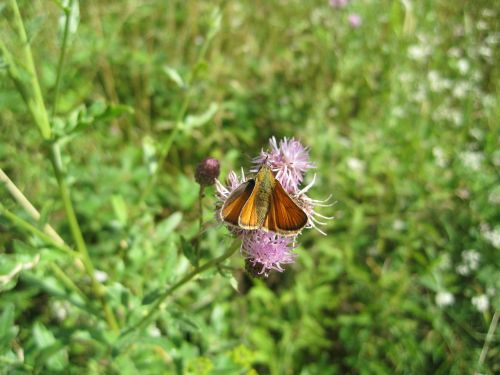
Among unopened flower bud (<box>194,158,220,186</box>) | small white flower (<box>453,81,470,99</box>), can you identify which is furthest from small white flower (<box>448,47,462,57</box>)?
unopened flower bud (<box>194,158,220,186</box>)

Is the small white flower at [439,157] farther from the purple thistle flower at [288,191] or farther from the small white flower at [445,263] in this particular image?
the purple thistle flower at [288,191]

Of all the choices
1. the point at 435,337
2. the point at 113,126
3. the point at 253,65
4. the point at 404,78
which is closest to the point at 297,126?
the point at 253,65

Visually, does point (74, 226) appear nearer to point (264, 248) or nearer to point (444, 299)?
point (264, 248)

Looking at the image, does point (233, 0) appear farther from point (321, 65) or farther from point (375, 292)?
point (375, 292)

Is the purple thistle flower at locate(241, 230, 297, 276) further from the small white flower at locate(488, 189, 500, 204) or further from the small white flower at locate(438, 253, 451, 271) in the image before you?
the small white flower at locate(488, 189, 500, 204)

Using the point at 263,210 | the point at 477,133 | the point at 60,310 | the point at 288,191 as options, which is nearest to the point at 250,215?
the point at 263,210

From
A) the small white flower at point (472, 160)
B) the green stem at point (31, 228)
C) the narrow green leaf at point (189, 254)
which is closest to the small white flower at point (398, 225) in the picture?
the small white flower at point (472, 160)
